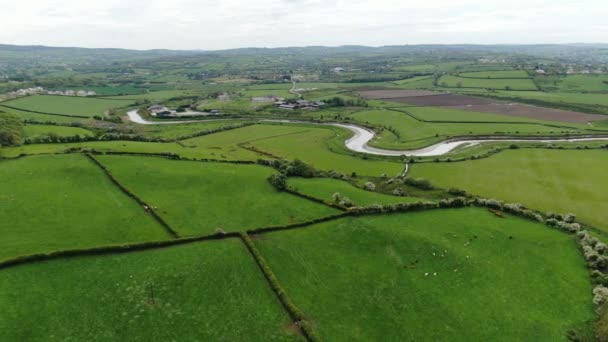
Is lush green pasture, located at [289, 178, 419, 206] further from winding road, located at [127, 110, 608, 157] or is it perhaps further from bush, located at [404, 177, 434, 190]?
winding road, located at [127, 110, 608, 157]

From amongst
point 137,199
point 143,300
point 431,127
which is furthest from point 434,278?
point 431,127

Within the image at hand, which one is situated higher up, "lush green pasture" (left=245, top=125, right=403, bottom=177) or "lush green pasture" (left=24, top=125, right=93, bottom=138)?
"lush green pasture" (left=24, top=125, right=93, bottom=138)

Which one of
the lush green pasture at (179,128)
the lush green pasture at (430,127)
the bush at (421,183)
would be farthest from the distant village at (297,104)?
the bush at (421,183)

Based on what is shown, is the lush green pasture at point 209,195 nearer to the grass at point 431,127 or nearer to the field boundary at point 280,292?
the field boundary at point 280,292

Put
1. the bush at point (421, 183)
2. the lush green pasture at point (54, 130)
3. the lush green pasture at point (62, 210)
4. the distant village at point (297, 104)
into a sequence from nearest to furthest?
the lush green pasture at point (62, 210) → the bush at point (421, 183) → the lush green pasture at point (54, 130) → the distant village at point (297, 104)

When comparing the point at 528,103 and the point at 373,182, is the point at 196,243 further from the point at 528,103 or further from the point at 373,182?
the point at 528,103

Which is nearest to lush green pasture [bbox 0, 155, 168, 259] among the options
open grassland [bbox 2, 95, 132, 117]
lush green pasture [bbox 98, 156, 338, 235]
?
lush green pasture [bbox 98, 156, 338, 235]

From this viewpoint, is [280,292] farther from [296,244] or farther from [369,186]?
[369,186]
